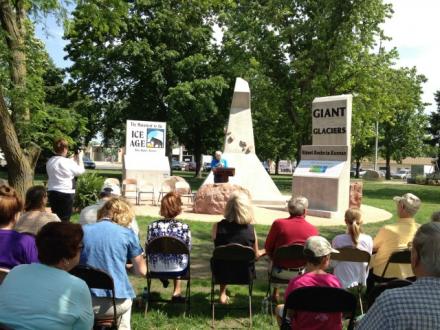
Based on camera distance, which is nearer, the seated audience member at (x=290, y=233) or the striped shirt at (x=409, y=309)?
the striped shirt at (x=409, y=309)

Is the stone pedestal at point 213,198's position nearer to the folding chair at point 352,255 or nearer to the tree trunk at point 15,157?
the tree trunk at point 15,157

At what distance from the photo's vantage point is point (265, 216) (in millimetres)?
13477

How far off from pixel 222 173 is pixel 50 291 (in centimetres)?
1142

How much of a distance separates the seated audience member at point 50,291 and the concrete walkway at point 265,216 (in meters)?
9.36

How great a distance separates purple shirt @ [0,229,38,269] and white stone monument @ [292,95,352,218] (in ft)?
35.3

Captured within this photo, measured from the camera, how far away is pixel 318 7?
28141mm

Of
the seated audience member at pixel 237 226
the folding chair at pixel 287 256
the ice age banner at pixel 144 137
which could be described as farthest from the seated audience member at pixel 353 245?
the ice age banner at pixel 144 137

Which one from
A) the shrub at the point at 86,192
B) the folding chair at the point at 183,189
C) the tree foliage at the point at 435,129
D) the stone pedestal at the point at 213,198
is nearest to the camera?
the shrub at the point at 86,192

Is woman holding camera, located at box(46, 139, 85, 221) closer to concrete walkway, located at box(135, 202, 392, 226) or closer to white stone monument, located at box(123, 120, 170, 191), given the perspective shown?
concrete walkway, located at box(135, 202, 392, 226)

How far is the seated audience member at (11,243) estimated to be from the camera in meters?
3.57

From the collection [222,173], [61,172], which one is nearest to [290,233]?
[61,172]

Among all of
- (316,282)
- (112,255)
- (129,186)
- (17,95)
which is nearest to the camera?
(316,282)

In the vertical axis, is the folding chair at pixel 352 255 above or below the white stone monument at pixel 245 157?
below

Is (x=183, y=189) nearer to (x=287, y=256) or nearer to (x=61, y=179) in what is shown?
(x=61, y=179)
